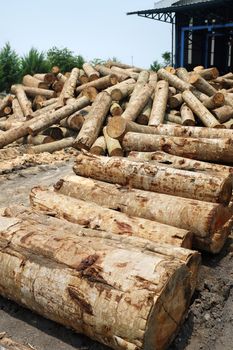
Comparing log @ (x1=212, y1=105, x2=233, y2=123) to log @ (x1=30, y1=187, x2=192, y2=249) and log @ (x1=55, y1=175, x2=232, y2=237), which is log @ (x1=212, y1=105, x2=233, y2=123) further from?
log @ (x1=30, y1=187, x2=192, y2=249)

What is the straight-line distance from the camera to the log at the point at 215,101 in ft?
35.8

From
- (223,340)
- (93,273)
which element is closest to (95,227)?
(93,273)

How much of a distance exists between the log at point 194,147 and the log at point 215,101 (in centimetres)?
404

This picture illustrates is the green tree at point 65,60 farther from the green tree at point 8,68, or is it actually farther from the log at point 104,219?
the log at point 104,219

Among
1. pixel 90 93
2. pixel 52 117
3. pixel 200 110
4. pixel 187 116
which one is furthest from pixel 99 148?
pixel 90 93

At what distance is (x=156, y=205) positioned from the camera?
4.76 meters

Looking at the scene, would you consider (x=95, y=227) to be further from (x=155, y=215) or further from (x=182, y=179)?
(x=182, y=179)

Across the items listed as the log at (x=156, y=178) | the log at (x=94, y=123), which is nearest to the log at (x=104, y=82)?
the log at (x=94, y=123)

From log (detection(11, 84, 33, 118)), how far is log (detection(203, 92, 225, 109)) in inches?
223

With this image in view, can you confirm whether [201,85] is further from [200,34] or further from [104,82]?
[200,34]

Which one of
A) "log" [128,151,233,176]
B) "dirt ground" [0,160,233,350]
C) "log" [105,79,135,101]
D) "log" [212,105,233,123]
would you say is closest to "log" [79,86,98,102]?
"log" [105,79,135,101]

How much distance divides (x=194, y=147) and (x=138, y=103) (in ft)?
12.6

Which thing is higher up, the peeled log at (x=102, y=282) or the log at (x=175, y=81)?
the log at (x=175, y=81)

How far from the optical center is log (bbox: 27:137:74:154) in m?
10.1
